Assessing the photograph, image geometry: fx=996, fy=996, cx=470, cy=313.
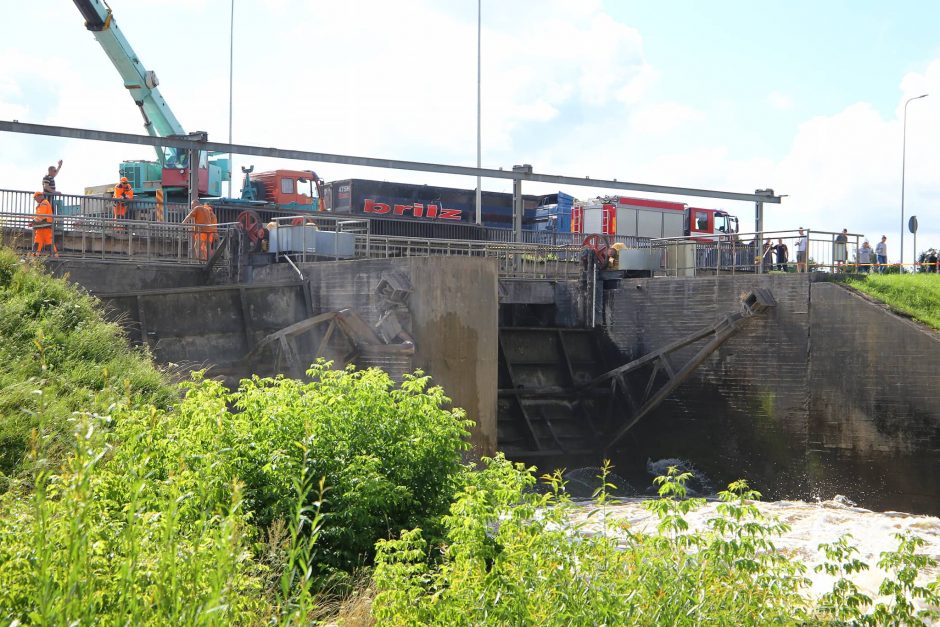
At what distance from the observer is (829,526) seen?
58.3 feet

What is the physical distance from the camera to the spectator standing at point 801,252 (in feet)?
72.3

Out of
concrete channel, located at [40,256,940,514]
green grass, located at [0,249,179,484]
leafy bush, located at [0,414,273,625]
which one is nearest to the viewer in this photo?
leafy bush, located at [0,414,273,625]

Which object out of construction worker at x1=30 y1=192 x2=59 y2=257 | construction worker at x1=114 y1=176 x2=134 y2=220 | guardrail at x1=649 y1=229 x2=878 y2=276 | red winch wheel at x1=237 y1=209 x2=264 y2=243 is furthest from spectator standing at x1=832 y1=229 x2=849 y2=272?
construction worker at x1=114 y1=176 x2=134 y2=220

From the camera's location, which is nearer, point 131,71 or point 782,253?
point 782,253

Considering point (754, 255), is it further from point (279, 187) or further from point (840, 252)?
point (279, 187)

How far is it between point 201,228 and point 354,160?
17.9 feet

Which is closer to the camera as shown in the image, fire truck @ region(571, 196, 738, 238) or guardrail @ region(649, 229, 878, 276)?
guardrail @ region(649, 229, 878, 276)

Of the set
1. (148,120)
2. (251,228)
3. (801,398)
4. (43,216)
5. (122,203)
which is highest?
(148,120)

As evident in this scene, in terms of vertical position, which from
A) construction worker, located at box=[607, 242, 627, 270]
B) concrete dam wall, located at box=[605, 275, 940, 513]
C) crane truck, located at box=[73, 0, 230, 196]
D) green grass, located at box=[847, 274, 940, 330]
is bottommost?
concrete dam wall, located at box=[605, 275, 940, 513]

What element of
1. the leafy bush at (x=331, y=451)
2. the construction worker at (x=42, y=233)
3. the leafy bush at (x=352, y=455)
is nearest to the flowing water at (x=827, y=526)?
the leafy bush at (x=352, y=455)

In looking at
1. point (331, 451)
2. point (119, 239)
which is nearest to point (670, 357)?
point (119, 239)

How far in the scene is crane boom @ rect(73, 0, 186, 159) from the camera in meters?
32.2

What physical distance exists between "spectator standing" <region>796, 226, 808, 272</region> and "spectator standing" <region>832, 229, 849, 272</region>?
67 centimetres

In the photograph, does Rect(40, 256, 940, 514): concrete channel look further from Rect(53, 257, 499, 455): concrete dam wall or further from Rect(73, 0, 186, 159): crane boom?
Rect(73, 0, 186, 159): crane boom
